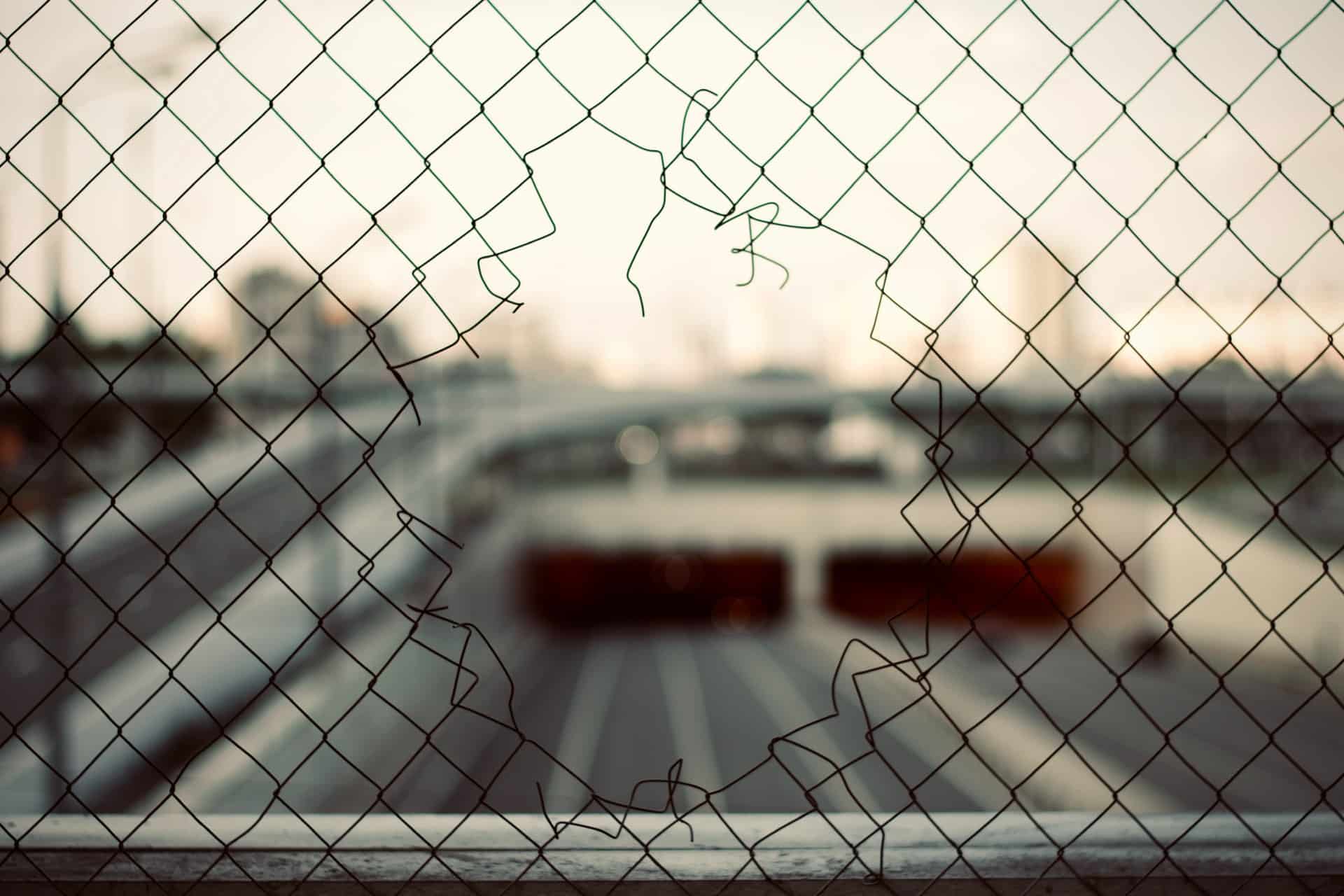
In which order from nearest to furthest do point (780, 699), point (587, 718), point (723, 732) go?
point (723, 732), point (587, 718), point (780, 699)

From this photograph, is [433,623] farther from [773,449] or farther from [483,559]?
[773,449]

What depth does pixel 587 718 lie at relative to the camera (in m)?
17.7

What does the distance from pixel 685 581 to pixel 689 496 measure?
3093 millimetres

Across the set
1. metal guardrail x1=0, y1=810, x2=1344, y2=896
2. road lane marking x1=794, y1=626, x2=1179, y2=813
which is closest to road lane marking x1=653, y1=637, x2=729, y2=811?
road lane marking x1=794, y1=626, x2=1179, y2=813

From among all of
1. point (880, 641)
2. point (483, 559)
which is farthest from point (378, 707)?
point (880, 641)

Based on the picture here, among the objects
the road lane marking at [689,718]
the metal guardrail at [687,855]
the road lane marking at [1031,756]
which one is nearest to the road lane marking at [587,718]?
the road lane marking at [689,718]

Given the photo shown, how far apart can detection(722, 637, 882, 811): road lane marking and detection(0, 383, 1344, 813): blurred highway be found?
0.43 ft

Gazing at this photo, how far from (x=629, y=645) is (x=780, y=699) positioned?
898cm

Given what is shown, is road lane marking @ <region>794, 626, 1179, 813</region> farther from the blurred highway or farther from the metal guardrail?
the metal guardrail

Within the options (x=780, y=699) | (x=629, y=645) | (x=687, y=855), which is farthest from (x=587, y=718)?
(x=687, y=855)

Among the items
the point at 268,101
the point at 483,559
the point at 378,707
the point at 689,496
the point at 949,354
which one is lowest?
the point at 378,707

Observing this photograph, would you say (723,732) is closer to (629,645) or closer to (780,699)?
(780,699)

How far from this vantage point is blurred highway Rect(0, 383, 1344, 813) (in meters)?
6.89

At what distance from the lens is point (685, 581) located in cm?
3391
